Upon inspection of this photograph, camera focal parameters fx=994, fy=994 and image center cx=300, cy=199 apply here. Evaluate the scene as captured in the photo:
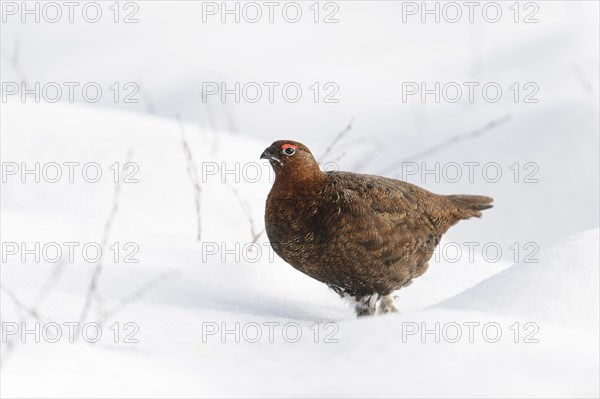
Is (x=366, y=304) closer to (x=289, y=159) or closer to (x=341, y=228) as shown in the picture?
(x=341, y=228)

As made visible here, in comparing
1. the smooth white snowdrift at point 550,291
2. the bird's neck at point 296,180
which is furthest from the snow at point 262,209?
the bird's neck at point 296,180

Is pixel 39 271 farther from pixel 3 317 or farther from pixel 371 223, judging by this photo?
pixel 371 223

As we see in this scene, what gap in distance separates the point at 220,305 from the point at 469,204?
5.06 ft

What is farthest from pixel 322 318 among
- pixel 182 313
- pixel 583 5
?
pixel 583 5

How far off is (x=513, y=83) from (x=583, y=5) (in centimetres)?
217

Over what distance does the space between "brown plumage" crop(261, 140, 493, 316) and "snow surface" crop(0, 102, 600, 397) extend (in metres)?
0.22

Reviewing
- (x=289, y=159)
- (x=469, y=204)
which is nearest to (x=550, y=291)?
(x=289, y=159)

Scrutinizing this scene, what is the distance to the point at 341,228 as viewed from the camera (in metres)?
4.09

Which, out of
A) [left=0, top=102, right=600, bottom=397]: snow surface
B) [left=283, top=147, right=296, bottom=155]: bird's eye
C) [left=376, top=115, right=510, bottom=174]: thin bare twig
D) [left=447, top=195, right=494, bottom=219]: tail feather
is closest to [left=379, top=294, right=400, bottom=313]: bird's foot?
[left=0, top=102, right=600, bottom=397]: snow surface

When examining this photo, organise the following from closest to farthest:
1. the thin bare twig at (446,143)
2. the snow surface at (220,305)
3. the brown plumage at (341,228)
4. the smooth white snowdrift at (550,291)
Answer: the snow surface at (220,305)
the smooth white snowdrift at (550,291)
the brown plumage at (341,228)
the thin bare twig at (446,143)

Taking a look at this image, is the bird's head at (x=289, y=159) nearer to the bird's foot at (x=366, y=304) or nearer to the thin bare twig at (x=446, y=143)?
the bird's foot at (x=366, y=304)

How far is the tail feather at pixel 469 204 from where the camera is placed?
4.91 metres

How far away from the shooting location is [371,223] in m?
4.18

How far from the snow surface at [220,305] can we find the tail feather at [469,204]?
354 millimetres
